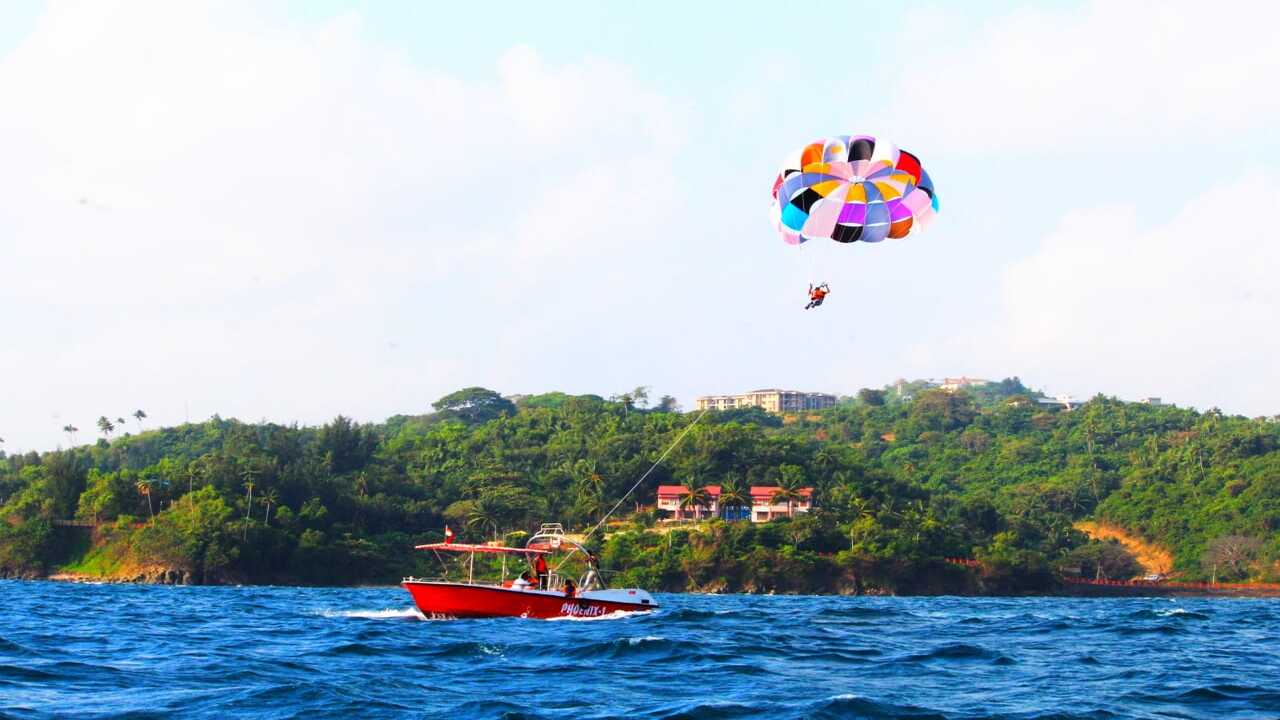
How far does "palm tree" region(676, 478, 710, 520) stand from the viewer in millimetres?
125375

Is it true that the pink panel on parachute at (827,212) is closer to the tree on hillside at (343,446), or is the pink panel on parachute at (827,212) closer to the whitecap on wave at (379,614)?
the whitecap on wave at (379,614)

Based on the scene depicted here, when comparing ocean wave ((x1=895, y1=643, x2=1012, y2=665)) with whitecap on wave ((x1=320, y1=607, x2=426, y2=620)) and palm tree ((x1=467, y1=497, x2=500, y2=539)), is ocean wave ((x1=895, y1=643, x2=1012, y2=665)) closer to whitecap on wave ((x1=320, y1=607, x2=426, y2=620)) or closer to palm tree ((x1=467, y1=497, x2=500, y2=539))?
whitecap on wave ((x1=320, y1=607, x2=426, y2=620))

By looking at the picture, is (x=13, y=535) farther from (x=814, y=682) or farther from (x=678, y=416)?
(x=814, y=682)

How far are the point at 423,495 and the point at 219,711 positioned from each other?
110 m

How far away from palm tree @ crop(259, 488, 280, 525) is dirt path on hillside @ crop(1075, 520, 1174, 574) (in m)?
82.5

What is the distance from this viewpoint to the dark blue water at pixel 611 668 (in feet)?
74.5

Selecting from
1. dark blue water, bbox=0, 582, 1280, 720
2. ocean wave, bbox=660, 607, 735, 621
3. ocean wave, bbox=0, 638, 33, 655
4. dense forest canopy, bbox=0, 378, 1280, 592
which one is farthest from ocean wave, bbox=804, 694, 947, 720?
dense forest canopy, bbox=0, 378, 1280, 592

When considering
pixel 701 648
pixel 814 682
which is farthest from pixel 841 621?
pixel 814 682

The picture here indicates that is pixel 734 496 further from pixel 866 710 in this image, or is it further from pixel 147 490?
pixel 866 710

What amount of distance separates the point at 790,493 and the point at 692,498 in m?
9.67

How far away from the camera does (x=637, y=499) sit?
5335 inches

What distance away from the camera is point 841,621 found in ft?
156

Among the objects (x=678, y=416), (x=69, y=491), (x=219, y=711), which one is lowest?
(x=219, y=711)

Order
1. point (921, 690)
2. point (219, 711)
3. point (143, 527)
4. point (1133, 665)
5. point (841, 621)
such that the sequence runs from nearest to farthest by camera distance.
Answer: point (219, 711) < point (921, 690) < point (1133, 665) < point (841, 621) < point (143, 527)
